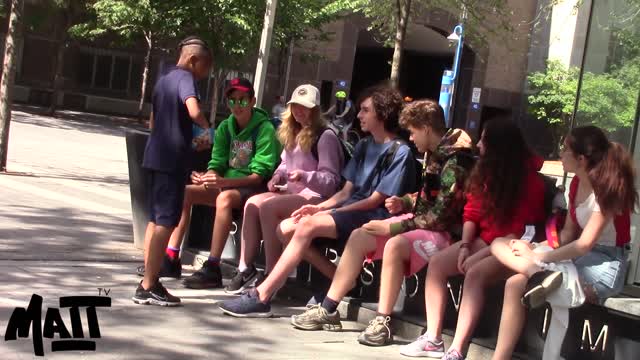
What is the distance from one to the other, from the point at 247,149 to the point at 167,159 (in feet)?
3.82

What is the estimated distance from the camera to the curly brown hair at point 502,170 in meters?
5.50

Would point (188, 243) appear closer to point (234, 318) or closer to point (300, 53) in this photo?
point (234, 318)

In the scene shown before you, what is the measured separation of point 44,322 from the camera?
18.2 feet

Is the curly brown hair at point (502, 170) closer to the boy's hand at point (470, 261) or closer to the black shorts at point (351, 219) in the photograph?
the boy's hand at point (470, 261)

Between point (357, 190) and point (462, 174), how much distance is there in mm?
946

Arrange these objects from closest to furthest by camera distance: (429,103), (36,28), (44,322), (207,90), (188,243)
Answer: (44,322), (429,103), (188,243), (36,28), (207,90)

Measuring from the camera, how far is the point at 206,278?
23.6 ft

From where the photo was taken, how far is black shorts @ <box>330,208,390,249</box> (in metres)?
6.36

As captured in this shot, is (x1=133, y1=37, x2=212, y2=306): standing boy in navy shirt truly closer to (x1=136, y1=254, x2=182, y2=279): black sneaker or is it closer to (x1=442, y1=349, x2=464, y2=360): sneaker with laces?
(x1=136, y1=254, x2=182, y2=279): black sneaker

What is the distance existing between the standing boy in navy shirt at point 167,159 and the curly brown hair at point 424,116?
131cm

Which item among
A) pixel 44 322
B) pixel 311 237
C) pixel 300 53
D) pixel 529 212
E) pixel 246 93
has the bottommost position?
pixel 44 322

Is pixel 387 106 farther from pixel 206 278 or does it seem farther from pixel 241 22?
pixel 241 22

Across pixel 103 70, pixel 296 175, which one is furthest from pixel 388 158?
pixel 103 70

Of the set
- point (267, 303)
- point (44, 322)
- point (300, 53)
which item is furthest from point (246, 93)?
point (300, 53)
